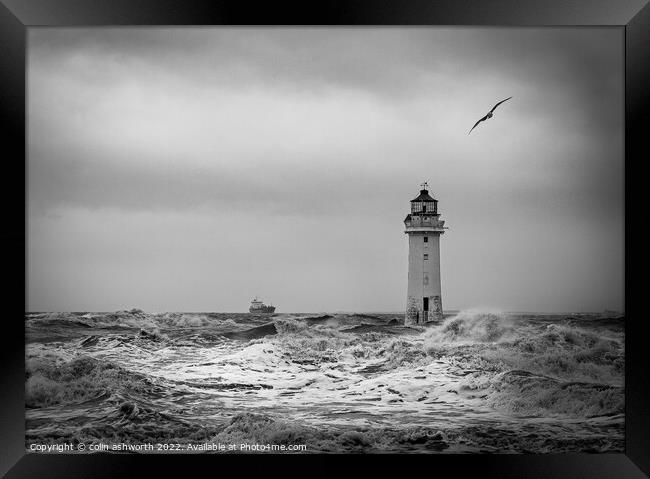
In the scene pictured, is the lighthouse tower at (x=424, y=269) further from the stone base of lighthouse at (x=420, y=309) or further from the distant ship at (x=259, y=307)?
the distant ship at (x=259, y=307)

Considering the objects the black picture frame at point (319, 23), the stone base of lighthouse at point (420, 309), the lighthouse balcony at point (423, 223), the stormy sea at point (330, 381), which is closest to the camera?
the black picture frame at point (319, 23)

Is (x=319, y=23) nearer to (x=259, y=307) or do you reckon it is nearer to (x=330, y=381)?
(x=259, y=307)

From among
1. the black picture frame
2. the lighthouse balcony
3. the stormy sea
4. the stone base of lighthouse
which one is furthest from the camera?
the stone base of lighthouse

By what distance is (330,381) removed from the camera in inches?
223

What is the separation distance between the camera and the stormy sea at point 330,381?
5379 millimetres

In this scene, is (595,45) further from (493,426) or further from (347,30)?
(493,426)

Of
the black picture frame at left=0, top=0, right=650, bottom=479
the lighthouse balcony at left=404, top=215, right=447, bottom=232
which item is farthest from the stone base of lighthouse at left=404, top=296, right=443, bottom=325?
the black picture frame at left=0, top=0, right=650, bottom=479

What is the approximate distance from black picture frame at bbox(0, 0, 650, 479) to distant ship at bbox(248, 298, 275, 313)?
130 cm

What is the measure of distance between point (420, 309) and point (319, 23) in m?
2.77

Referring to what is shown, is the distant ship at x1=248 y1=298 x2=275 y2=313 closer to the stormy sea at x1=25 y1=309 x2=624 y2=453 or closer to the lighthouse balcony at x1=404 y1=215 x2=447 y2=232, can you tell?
the stormy sea at x1=25 y1=309 x2=624 y2=453

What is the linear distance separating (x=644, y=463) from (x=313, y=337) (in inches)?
120

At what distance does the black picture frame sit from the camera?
5070 mm

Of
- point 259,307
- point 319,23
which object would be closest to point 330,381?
point 259,307

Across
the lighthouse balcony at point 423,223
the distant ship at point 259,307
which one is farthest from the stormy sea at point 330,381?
the lighthouse balcony at point 423,223
